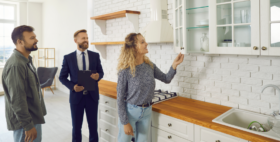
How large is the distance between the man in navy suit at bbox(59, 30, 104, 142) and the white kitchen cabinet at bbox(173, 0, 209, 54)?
1122 millimetres

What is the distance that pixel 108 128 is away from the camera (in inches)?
114

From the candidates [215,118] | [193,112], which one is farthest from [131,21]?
[215,118]

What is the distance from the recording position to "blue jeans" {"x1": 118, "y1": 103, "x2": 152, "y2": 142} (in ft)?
6.46

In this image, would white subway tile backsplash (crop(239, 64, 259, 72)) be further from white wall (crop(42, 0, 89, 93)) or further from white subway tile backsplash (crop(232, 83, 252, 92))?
white wall (crop(42, 0, 89, 93))

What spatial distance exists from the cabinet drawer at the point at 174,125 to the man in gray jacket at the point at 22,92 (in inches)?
44.6

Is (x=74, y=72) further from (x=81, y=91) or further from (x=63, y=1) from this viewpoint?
(x=63, y=1)

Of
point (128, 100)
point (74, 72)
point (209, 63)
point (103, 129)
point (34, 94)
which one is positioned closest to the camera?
point (34, 94)

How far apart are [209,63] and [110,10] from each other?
2218mm

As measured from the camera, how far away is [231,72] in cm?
217

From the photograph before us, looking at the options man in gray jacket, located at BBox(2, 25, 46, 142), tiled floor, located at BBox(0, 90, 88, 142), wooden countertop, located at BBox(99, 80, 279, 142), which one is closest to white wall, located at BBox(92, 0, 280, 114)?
wooden countertop, located at BBox(99, 80, 279, 142)

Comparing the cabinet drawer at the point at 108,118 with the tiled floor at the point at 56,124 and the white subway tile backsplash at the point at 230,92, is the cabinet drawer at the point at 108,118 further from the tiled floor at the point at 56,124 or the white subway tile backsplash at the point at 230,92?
the white subway tile backsplash at the point at 230,92

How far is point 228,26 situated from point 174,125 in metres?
1.05

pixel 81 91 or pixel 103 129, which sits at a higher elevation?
pixel 81 91

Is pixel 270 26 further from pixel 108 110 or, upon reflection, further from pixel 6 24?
pixel 6 24
